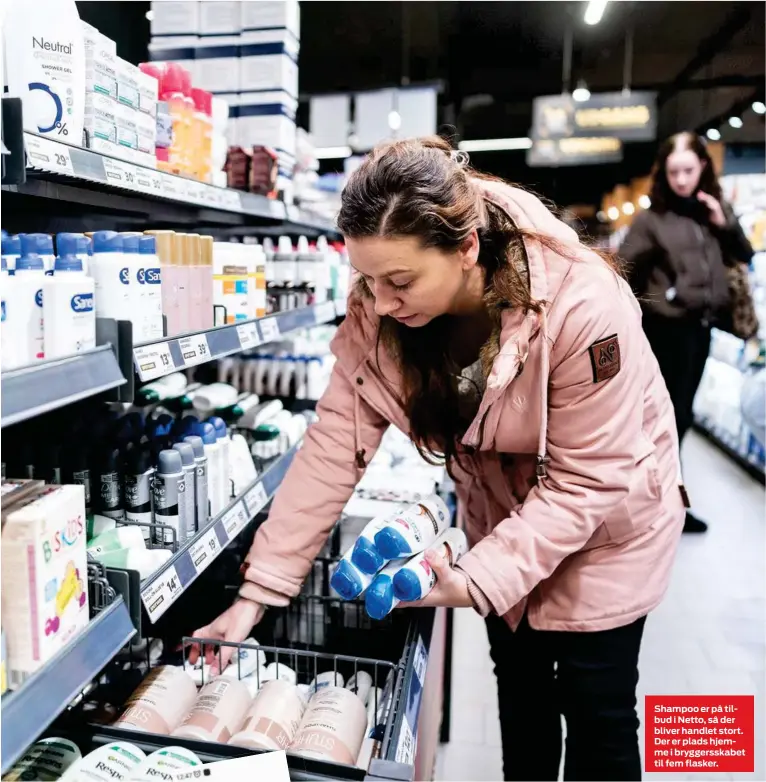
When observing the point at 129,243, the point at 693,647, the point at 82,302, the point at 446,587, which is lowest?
the point at 693,647

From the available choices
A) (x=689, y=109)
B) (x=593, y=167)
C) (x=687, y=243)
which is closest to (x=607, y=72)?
(x=689, y=109)

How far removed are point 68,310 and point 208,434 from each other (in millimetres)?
652

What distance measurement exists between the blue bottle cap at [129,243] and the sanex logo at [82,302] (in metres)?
0.20

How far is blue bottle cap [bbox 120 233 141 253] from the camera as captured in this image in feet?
4.14

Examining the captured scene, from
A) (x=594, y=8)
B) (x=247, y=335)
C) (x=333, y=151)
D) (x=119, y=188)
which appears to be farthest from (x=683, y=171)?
(x=333, y=151)

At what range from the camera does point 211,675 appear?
146 cm

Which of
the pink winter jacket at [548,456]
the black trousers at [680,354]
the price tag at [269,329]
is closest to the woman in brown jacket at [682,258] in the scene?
the black trousers at [680,354]

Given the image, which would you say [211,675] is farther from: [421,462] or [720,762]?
[720,762]

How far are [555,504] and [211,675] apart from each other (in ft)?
2.51

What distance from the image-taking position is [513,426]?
55.2 inches

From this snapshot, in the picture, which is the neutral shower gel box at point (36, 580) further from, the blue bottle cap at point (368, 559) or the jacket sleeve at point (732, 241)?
the jacket sleeve at point (732, 241)

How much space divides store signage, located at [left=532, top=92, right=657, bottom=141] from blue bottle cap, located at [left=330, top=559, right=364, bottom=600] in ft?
23.9

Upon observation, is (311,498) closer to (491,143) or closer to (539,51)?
(539,51)

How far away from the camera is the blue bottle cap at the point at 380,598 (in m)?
1.22
